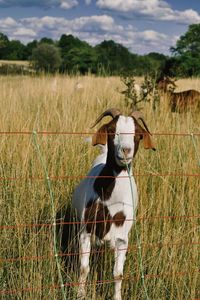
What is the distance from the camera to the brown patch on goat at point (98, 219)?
2932mm

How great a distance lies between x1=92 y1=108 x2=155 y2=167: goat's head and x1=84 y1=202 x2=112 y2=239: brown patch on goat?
0.31m

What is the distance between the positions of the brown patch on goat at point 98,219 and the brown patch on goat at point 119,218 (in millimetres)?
37

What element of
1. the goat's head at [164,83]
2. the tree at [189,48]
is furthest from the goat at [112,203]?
the tree at [189,48]

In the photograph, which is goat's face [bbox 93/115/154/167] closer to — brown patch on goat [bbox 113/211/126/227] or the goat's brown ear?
the goat's brown ear

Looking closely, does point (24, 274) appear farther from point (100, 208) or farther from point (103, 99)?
point (103, 99)

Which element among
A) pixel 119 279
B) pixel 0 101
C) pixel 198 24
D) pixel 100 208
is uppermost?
pixel 198 24

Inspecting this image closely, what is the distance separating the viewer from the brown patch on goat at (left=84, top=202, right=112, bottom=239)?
115 inches

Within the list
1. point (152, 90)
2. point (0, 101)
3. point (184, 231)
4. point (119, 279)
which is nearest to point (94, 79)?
point (152, 90)

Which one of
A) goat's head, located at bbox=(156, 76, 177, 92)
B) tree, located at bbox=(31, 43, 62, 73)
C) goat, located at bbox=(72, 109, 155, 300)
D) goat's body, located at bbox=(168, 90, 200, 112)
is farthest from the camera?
tree, located at bbox=(31, 43, 62, 73)

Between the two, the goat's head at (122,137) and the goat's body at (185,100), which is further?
the goat's body at (185,100)

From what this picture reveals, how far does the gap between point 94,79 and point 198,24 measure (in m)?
26.5

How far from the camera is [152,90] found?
6922mm

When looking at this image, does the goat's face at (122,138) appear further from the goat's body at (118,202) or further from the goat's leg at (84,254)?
the goat's leg at (84,254)

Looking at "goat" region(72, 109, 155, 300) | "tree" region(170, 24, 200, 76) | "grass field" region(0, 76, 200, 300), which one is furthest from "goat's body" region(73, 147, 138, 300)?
"tree" region(170, 24, 200, 76)
